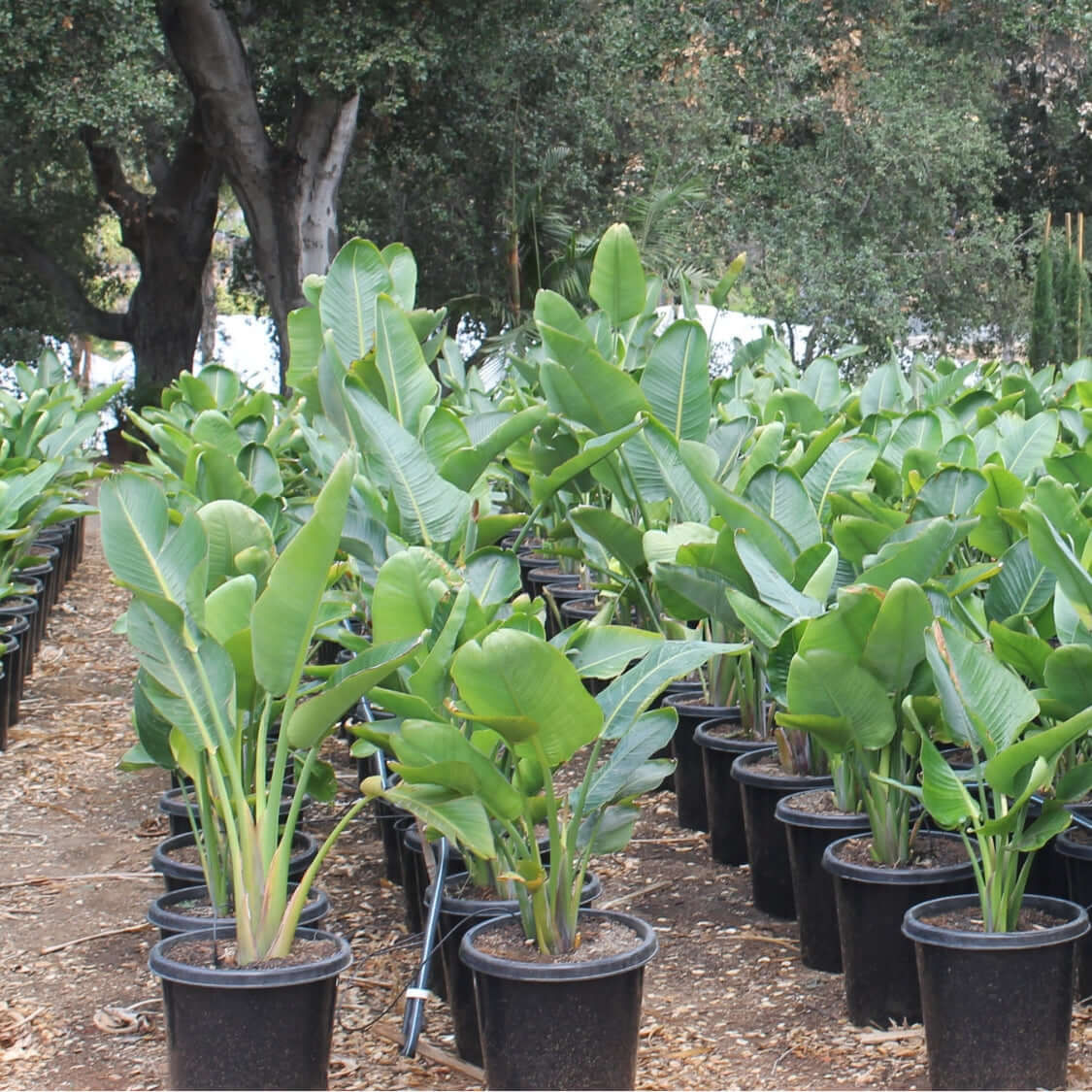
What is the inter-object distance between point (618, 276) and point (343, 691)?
2374 mm

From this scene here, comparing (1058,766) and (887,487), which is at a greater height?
(887,487)

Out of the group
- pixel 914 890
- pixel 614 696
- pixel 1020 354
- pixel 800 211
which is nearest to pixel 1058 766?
pixel 914 890

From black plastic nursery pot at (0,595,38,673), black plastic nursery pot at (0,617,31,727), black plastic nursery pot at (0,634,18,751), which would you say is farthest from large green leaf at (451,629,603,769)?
black plastic nursery pot at (0,595,38,673)

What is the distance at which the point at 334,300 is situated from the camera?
3090 mm

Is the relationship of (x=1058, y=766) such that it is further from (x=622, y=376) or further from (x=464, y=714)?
(x=464, y=714)

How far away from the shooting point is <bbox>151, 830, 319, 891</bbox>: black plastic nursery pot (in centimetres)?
256

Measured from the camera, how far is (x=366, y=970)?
2.71 metres

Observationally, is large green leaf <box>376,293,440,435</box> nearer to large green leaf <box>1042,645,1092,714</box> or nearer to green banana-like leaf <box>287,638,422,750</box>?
green banana-like leaf <box>287,638,422,750</box>

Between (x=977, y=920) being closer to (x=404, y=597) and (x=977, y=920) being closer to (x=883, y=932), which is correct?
(x=883, y=932)

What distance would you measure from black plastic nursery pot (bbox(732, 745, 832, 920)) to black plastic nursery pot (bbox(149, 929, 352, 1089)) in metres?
1.22

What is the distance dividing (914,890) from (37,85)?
35.4 ft

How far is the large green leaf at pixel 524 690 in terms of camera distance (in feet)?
5.96

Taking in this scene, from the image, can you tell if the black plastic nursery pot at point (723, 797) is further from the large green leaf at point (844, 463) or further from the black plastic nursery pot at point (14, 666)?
the black plastic nursery pot at point (14, 666)

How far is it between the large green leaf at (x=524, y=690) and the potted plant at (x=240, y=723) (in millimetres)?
121
